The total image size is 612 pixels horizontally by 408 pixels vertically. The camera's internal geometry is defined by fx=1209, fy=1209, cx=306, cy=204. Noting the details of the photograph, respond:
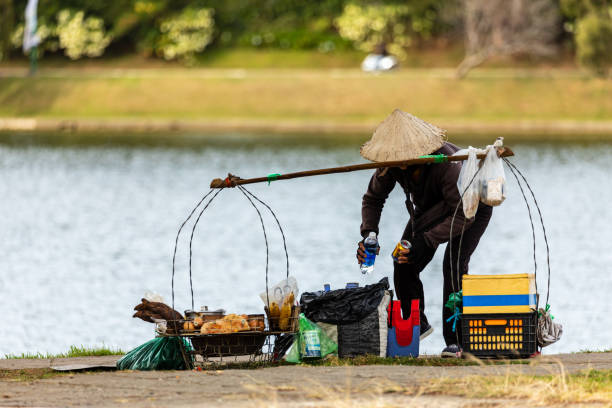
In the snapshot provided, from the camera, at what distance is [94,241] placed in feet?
64.5

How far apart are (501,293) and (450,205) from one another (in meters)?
0.75

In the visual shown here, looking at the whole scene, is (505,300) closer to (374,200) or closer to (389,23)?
(374,200)

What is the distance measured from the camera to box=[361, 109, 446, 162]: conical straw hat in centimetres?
847

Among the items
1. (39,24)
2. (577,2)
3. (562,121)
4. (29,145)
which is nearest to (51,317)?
(29,145)

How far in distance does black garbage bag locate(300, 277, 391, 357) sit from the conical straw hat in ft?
2.93

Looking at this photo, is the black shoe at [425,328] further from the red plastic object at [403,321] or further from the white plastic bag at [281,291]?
the white plastic bag at [281,291]

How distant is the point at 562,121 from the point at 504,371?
36.6m

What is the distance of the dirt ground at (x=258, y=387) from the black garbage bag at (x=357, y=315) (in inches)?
23.8

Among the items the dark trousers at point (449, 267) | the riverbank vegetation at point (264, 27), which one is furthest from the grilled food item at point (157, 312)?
the riverbank vegetation at point (264, 27)

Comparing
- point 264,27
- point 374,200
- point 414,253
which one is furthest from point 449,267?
point 264,27

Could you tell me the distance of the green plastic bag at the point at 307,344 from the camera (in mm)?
8242

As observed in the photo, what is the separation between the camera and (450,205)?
854 cm

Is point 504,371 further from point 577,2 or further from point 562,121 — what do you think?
point 577,2

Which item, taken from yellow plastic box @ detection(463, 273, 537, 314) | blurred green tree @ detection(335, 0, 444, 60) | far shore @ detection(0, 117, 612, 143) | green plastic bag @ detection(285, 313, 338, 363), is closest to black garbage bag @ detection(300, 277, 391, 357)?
green plastic bag @ detection(285, 313, 338, 363)
